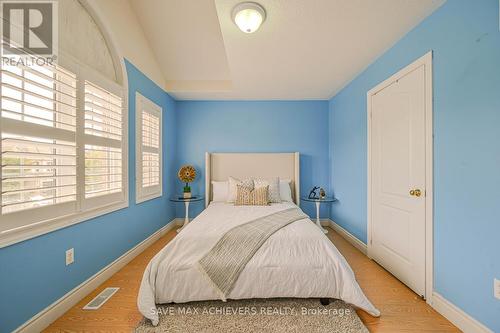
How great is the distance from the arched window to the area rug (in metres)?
1.13

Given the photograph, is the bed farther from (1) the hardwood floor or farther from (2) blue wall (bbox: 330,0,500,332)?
(2) blue wall (bbox: 330,0,500,332)

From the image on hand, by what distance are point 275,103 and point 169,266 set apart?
332 cm

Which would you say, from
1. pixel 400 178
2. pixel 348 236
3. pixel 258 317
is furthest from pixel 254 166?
pixel 258 317

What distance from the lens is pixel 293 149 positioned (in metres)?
4.03

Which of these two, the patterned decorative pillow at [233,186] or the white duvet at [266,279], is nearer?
the white duvet at [266,279]

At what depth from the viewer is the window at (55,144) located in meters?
1.31

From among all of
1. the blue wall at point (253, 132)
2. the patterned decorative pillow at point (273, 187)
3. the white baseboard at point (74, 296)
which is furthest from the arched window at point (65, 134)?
the patterned decorative pillow at point (273, 187)

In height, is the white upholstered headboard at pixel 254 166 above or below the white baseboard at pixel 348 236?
above

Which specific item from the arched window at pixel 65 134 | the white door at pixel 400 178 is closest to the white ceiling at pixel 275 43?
the white door at pixel 400 178

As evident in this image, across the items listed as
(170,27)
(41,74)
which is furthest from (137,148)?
(170,27)

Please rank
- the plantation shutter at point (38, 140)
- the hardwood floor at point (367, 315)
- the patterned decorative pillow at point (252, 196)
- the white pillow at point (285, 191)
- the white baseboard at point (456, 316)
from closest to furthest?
the plantation shutter at point (38, 140) < the white baseboard at point (456, 316) < the hardwood floor at point (367, 315) < the patterned decorative pillow at point (252, 196) < the white pillow at point (285, 191)

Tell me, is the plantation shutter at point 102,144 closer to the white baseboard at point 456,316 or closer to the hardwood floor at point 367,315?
the hardwood floor at point 367,315

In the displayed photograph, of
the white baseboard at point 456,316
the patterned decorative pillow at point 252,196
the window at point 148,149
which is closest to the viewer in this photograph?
the white baseboard at point 456,316

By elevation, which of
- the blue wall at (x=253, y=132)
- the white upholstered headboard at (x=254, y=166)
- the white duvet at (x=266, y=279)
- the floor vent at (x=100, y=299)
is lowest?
the floor vent at (x=100, y=299)
